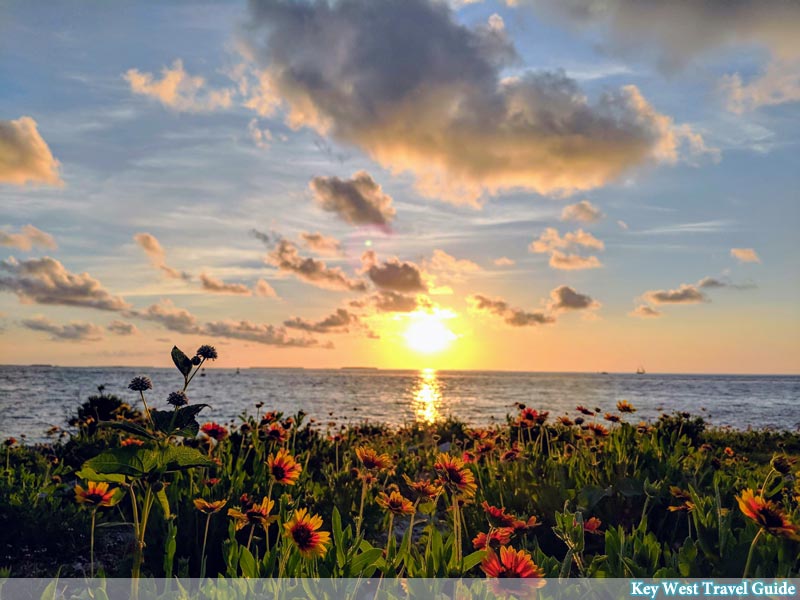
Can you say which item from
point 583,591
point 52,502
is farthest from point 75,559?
point 583,591

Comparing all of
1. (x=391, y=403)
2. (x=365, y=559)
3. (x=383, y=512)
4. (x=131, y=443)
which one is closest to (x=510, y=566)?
(x=365, y=559)

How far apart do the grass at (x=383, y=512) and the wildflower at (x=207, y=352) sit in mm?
11

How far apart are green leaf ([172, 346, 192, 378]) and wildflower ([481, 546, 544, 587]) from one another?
1301 millimetres

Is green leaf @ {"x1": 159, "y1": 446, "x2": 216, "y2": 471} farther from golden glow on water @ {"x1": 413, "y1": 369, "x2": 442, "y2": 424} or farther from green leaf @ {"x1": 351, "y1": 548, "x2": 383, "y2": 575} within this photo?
golden glow on water @ {"x1": 413, "y1": 369, "x2": 442, "y2": 424}

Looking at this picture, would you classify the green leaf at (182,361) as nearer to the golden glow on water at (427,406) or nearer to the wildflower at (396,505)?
the wildflower at (396,505)

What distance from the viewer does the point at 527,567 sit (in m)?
2.21

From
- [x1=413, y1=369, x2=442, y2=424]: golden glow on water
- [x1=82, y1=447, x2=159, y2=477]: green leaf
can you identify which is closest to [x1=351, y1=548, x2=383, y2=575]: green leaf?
[x1=82, y1=447, x2=159, y2=477]: green leaf

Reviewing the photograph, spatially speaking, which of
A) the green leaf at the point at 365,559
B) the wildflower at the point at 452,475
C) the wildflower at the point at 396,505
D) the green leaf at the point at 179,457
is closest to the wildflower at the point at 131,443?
the green leaf at the point at 179,457

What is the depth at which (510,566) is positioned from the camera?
221cm

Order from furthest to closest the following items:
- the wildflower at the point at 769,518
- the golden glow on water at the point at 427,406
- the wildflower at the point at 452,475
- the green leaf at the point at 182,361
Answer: the golden glow on water at the point at 427,406
the wildflower at the point at 452,475
the wildflower at the point at 769,518
the green leaf at the point at 182,361

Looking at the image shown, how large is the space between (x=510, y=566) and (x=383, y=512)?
3328 millimetres

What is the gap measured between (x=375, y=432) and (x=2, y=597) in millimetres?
9206

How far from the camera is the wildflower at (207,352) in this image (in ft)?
7.50

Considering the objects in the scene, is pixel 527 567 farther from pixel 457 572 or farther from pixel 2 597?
pixel 2 597
